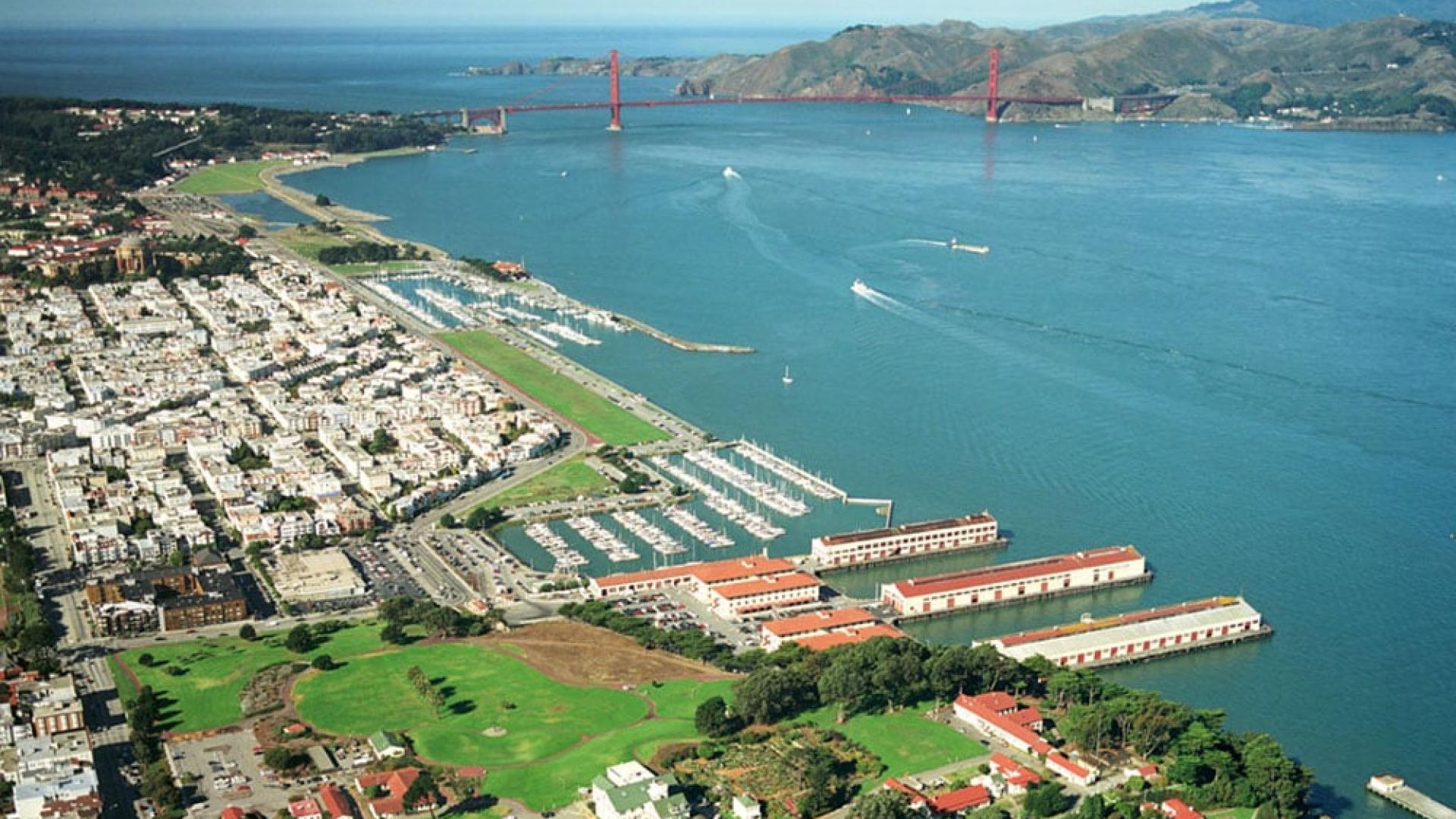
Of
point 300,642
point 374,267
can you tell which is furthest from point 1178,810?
point 374,267

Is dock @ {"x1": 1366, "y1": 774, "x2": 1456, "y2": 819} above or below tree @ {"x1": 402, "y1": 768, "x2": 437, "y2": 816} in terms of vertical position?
below

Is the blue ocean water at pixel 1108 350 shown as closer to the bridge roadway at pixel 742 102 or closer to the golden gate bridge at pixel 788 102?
the golden gate bridge at pixel 788 102

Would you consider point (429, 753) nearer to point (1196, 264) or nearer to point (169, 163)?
point (1196, 264)

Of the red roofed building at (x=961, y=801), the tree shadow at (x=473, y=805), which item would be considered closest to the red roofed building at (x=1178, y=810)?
the red roofed building at (x=961, y=801)

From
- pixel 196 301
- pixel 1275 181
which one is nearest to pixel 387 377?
pixel 196 301

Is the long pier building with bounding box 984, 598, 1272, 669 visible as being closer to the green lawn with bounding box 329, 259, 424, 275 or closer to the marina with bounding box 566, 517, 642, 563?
the marina with bounding box 566, 517, 642, 563

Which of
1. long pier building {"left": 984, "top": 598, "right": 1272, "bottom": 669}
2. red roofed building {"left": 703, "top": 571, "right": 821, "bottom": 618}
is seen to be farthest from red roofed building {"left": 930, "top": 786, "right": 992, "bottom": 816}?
red roofed building {"left": 703, "top": 571, "right": 821, "bottom": 618}
